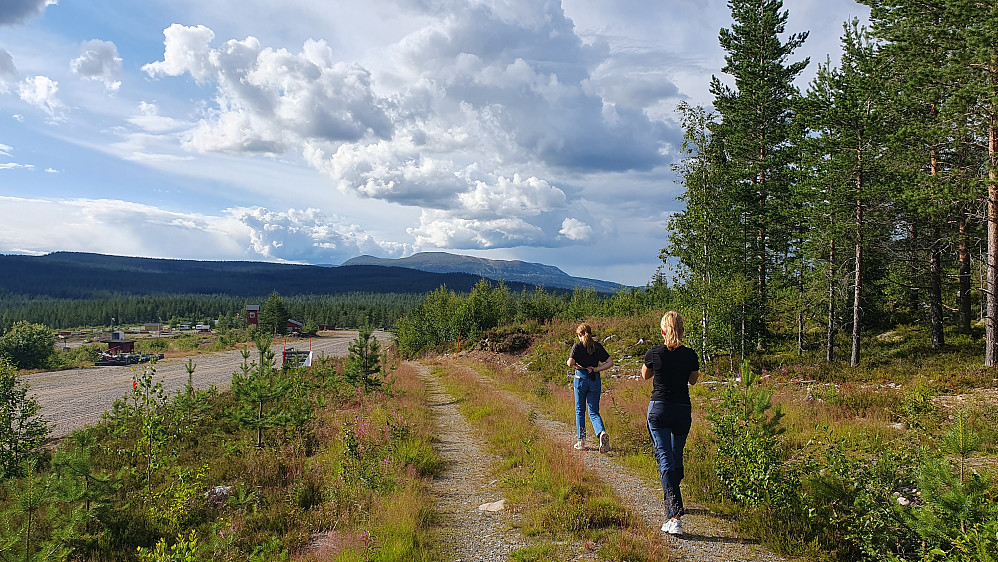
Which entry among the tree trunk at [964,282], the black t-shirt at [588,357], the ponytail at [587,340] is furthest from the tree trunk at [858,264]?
the ponytail at [587,340]

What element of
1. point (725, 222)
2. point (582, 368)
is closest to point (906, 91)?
point (725, 222)

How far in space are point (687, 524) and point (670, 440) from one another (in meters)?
1.01

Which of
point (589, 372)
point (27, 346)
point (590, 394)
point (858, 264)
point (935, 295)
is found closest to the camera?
point (589, 372)

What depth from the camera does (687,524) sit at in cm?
555

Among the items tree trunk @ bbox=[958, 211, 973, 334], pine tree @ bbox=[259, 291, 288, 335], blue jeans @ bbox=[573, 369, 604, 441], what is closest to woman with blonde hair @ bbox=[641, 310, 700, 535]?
blue jeans @ bbox=[573, 369, 604, 441]

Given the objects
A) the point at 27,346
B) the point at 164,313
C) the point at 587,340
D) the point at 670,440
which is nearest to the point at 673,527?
the point at 670,440

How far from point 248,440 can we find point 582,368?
26.5 ft

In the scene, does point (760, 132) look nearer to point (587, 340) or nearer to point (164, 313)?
point (587, 340)

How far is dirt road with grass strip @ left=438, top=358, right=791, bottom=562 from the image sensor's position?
191 inches

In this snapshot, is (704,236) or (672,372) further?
(704,236)

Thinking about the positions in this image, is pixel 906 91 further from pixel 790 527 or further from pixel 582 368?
pixel 790 527

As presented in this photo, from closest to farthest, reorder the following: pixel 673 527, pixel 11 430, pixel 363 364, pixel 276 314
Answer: pixel 673 527 → pixel 11 430 → pixel 363 364 → pixel 276 314

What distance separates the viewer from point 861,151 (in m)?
18.1

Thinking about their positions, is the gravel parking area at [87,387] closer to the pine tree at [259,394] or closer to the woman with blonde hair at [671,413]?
the pine tree at [259,394]
